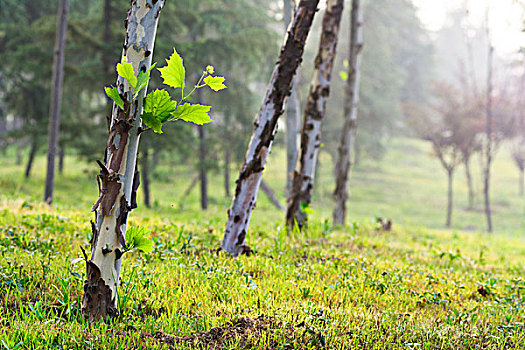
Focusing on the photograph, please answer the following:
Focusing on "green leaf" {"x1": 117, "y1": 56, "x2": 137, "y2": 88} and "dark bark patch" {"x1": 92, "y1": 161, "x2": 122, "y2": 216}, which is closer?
"green leaf" {"x1": 117, "y1": 56, "x2": 137, "y2": 88}

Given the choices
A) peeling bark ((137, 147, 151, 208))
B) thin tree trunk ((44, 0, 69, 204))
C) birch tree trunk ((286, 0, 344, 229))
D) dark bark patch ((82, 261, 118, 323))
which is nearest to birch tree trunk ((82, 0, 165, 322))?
dark bark patch ((82, 261, 118, 323))

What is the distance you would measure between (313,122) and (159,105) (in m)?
4.94

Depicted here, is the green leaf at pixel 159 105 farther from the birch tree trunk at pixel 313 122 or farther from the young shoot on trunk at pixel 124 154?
the birch tree trunk at pixel 313 122

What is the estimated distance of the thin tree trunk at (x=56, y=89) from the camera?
10246mm

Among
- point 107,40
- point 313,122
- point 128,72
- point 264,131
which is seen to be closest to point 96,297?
point 128,72

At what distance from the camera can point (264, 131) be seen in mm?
5508

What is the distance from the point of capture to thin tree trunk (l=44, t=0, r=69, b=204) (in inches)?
403

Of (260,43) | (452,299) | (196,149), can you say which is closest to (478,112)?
(260,43)

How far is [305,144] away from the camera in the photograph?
301 inches

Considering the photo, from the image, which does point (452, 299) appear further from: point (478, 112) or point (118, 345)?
point (478, 112)

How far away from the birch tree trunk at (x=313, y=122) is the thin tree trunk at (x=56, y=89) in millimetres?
5944

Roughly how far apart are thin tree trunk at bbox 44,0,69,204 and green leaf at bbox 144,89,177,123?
8264 mm

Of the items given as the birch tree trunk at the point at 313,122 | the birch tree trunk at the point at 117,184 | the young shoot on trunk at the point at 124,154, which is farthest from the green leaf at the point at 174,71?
the birch tree trunk at the point at 313,122

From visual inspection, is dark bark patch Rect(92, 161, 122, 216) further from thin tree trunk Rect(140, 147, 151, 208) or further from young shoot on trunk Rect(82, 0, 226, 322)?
thin tree trunk Rect(140, 147, 151, 208)
